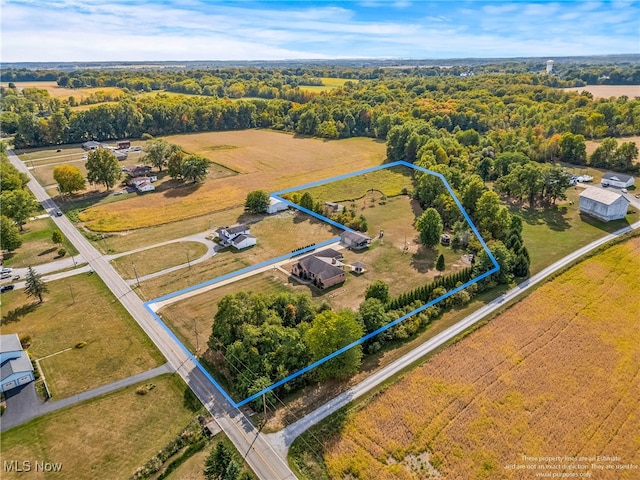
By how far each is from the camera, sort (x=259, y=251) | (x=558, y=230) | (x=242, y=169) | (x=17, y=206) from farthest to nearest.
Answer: (x=242, y=169), (x=558, y=230), (x=17, y=206), (x=259, y=251)

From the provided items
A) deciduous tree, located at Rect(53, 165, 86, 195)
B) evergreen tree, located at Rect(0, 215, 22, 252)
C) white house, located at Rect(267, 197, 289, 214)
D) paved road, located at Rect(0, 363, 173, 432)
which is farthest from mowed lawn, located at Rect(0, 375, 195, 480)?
deciduous tree, located at Rect(53, 165, 86, 195)

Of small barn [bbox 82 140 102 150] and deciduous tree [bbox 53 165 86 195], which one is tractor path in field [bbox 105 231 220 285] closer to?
deciduous tree [bbox 53 165 86 195]

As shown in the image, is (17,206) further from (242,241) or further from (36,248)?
(242,241)

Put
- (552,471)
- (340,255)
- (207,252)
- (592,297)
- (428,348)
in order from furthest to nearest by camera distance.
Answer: (207,252)
(340,255)
(592,297)
(428,348)
(552,471)

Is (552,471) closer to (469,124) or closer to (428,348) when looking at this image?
(428,348)

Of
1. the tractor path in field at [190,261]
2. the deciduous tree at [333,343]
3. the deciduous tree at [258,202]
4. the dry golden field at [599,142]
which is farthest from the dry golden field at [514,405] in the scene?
the dry golden field at [599,142]

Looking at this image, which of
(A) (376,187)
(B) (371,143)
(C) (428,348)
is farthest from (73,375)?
(B) (371,143)

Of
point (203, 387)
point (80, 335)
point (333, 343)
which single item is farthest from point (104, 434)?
point (333, 343)
